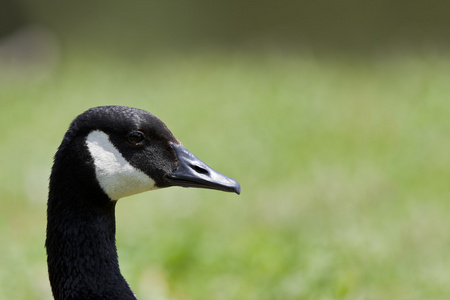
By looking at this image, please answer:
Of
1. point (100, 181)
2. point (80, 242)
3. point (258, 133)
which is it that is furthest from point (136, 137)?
point (258, 133)

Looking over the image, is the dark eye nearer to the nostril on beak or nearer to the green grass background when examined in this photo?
the nostril on beak

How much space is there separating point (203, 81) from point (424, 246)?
4615 mm

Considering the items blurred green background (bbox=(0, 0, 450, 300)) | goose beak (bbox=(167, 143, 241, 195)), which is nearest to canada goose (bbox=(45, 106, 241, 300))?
goose beak (bbox=(167, 143, 241, 195))

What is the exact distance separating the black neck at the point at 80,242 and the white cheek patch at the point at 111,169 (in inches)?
1.9

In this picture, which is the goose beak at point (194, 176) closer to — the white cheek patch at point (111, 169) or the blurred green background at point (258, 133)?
the white cheek patch at point (111, 169)

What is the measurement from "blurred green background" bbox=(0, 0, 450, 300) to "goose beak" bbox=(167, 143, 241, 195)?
101cm

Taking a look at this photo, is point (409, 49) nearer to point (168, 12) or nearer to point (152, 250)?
point (168, 12)

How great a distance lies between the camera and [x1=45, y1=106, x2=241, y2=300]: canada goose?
2195mm

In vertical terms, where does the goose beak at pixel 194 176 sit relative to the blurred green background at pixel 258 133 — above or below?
below

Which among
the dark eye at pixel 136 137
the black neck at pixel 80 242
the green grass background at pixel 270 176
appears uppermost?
the green grass background at pixel 270 176

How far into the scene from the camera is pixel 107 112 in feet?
7.28

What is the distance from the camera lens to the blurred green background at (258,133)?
338cm

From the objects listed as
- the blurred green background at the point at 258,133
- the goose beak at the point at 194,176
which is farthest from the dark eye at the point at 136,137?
the blurred green background at the point at 258,133

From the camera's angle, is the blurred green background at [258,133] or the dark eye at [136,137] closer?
the dark eye at [136,137]
